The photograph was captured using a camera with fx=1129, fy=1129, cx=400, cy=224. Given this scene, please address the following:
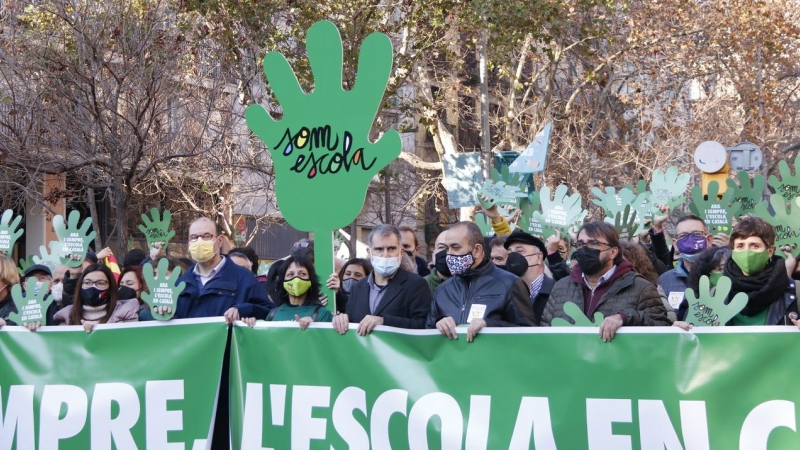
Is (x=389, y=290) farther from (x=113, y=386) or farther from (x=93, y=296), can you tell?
(x=93, y=296)

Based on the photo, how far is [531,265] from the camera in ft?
22.7

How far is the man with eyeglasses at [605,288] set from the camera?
17.3 ft

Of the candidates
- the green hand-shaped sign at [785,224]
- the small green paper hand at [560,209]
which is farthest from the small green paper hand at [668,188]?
the green hand-shaped sign at [785,224]

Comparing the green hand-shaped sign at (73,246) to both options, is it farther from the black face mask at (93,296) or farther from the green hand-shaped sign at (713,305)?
the green hand-shaped sign at (713,305)

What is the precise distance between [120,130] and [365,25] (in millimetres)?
4334

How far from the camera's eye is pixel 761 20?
21.1 m

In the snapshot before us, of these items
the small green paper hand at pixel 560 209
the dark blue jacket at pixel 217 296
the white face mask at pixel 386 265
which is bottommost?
the dark blue jacket at pixel 217 296

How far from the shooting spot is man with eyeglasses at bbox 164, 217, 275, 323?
6.66 metres

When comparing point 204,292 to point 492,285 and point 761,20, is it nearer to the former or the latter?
point 492,285

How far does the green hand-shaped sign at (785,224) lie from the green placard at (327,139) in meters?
2.05

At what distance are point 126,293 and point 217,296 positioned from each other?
0.99 m

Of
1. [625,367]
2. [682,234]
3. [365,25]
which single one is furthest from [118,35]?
[625,367]

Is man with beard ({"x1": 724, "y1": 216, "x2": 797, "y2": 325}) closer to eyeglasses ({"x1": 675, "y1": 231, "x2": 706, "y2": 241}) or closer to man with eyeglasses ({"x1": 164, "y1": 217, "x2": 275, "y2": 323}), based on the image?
eyeglasses ({"x1": 675, "y1": 231, "x2": 706, "y2": 241})

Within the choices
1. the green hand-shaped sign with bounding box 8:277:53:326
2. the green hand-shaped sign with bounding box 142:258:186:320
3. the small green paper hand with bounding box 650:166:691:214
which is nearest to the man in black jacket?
the green hand-shaped sign with bounding box 142:258:186:320
